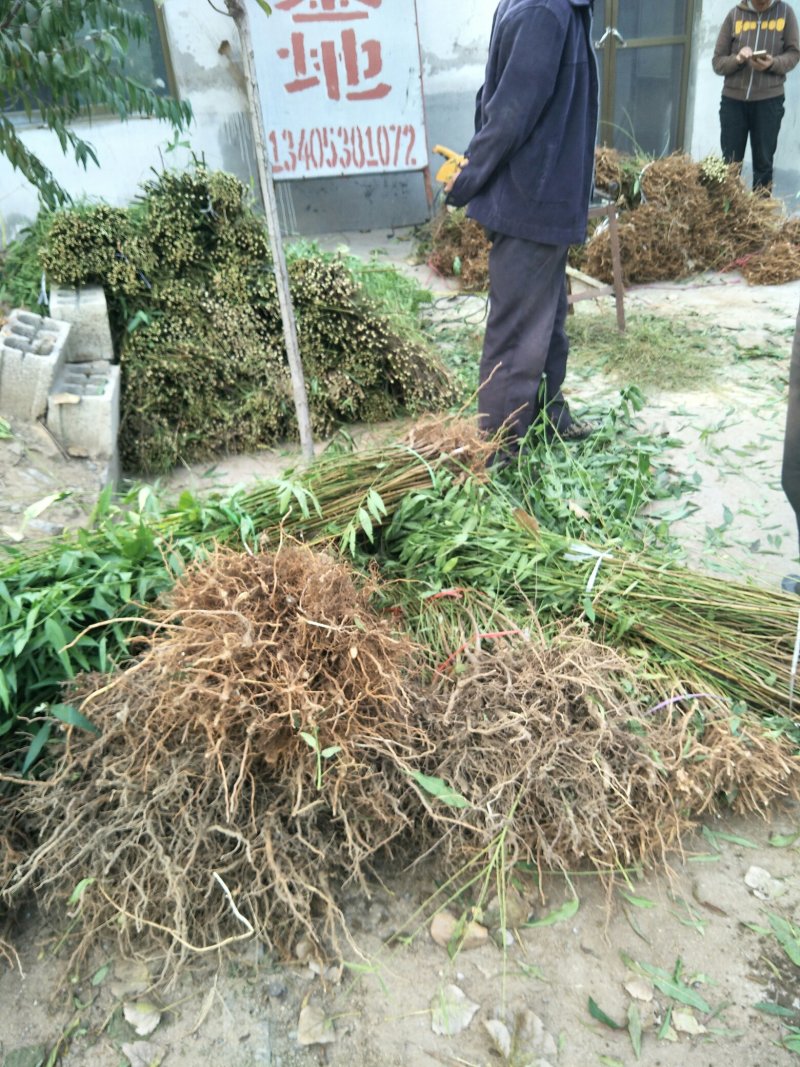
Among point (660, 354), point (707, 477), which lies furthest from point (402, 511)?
point (660, 354)

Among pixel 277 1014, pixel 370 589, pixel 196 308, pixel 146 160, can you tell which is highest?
pixel 146 160

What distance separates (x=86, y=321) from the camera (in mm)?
3816

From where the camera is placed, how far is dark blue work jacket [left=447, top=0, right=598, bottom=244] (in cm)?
283

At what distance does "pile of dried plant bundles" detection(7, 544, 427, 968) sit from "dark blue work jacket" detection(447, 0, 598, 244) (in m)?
1.88

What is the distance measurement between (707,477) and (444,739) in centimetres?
216

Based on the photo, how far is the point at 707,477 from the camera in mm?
3545

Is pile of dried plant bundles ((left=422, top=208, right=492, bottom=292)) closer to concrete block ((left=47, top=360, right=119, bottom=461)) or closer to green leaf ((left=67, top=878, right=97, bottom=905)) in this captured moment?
concrete block ((left=47, top=360, right=119, bottom=461))

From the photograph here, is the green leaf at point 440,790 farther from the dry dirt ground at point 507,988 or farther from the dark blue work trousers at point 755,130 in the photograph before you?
the dark blue work trousers at point 755,130

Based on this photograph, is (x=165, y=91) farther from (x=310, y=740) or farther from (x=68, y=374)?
(x=310, y=740)

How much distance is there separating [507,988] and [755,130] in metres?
7.19

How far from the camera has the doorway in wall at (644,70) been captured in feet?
24.6

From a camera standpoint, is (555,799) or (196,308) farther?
(196,308)

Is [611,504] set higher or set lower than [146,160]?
lower

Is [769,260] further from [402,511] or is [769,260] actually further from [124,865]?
[124,865]
